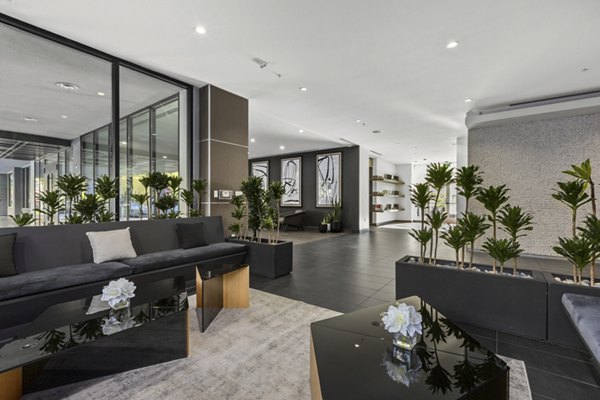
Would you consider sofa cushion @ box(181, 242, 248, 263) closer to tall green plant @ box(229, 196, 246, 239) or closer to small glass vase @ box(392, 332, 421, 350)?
tall green plant @ box(229, 196, 246, 239)

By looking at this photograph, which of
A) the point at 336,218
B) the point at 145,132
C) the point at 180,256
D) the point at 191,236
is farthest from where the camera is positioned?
the point at 336,218

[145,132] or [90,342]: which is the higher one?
[145,132]

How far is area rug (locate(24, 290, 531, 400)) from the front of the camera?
178 cm

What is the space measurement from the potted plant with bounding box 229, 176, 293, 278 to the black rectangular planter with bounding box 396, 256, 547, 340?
207 cm

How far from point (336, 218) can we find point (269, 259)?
6.51 meters

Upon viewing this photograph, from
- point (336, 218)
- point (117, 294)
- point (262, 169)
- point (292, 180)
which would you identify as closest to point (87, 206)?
point (117, 294)

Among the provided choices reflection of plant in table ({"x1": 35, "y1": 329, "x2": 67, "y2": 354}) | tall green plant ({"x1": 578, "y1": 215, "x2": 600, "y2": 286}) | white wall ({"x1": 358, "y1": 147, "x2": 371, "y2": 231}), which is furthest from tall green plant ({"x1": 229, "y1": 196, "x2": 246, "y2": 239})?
white wall ({"x1": 358, "y1": 147, "x2": 371, "y2": 231})

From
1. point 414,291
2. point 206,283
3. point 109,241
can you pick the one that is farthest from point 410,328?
point 109,241

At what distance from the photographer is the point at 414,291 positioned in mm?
3092

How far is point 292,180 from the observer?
40.0ft

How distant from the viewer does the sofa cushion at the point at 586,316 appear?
5.82ft

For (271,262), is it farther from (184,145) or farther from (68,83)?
(68,83)

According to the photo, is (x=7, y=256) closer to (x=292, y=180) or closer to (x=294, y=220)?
(x=294, y=220)

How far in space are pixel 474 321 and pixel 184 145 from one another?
18.1ft
